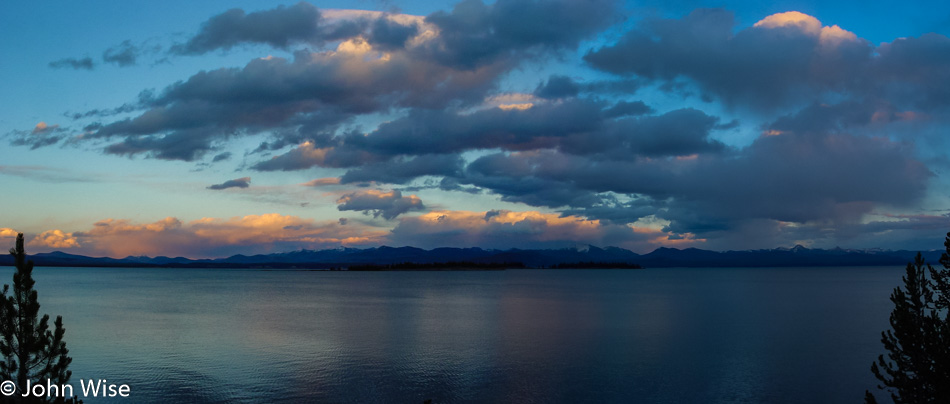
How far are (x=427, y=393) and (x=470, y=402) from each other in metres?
2.93

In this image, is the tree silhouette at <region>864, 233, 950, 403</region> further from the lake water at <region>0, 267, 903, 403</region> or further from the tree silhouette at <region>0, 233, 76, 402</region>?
the tree silhouette at <region>0, 233, 76, 402</region>

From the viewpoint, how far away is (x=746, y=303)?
3681 inches

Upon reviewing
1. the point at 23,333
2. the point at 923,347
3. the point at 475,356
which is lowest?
the point at 475,356

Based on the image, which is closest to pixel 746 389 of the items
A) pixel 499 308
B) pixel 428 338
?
pixel 428 338

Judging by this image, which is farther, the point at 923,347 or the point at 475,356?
the point at 475,356

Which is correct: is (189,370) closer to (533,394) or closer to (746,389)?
(533,394)

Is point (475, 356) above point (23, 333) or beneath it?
beneath

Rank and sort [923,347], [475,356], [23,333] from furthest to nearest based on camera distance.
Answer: [475,356]
[923,347]
[23,333]

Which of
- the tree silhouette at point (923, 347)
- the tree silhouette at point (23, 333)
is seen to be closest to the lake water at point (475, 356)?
the tree silhouette at point (23, 333)

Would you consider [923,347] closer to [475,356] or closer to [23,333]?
[23,333]

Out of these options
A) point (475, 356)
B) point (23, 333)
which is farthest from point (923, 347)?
point (475, 356)

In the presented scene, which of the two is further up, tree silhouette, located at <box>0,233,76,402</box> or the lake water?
tree silhouette, located at <box>0,233,76,402</box>

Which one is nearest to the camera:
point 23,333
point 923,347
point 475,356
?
point 23,333

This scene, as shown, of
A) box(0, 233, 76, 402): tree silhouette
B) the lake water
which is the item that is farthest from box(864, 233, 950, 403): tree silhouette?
box(0, 233, 76, 402): tree silhouette
